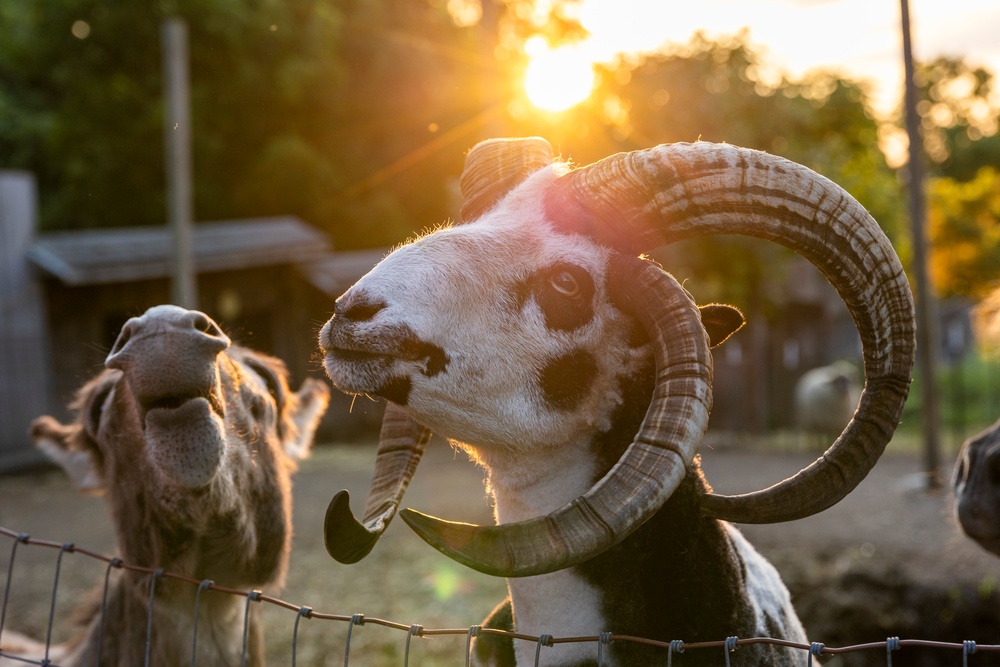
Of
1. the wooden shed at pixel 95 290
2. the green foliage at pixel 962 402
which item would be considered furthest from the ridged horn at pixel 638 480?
the green foliage at pixel 962 402

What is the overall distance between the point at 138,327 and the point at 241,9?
22.2 metres

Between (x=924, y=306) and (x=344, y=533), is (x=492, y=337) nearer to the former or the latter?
(x=344, y=533)

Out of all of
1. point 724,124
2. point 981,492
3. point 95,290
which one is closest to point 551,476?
point 981,492

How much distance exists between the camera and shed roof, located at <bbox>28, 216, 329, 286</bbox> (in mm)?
15227

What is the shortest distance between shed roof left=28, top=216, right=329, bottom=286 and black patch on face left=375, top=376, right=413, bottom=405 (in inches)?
558

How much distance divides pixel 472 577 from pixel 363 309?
6.40 meters

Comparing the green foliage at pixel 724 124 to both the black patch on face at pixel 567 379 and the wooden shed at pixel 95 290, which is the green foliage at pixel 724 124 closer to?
the wooden shed at pixel 95 290

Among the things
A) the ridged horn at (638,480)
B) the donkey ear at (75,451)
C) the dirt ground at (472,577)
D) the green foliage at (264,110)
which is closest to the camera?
the ridged horn at (638,480)

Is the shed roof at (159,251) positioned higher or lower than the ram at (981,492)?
higher

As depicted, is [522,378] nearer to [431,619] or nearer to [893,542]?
[431,619]

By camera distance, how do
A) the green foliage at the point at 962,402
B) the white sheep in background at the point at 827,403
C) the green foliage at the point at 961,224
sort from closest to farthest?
the white sheep in background at the point at 827,403 < the green foliage at the point at 962,402 < the green foliage at the point at 961,224

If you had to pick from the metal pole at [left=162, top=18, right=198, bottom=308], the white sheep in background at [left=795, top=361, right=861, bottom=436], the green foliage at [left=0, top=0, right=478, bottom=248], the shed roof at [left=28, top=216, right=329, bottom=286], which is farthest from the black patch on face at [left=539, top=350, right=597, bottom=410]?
the green foliage at [left=0, top=0, right=478, bottom=248]

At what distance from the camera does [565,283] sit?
2.40 meters

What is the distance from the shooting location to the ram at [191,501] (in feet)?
8.68
